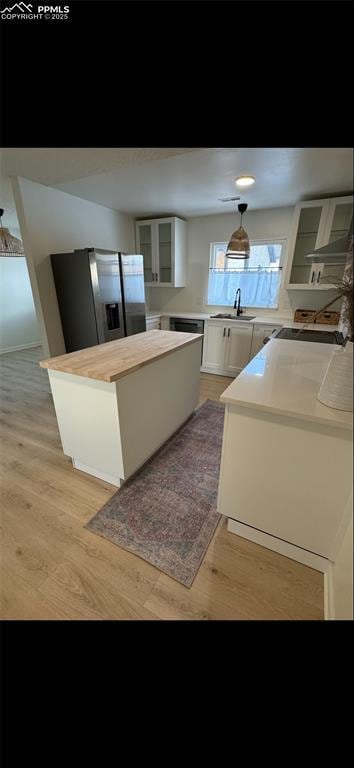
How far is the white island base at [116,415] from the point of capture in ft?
5.13

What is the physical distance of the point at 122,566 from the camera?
131 centimetres

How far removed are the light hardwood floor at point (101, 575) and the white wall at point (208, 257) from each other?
3004 mm

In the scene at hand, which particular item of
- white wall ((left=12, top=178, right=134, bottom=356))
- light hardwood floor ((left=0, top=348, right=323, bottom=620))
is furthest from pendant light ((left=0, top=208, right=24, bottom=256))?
light hardwood floor ((left=0, top=348, right=323, bottom=620))

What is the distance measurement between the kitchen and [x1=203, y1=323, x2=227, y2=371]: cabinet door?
0.05 feet

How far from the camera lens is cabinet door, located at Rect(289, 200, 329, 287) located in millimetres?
2641

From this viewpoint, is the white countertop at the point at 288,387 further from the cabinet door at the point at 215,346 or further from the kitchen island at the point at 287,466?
the cabinet door at the point at 215,346

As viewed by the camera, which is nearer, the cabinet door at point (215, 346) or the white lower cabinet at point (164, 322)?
the cabinet door at point (215, 346)

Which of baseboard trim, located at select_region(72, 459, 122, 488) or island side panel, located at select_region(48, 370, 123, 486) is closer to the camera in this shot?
island side panel, located at select_region(48, 370, 123, 486)

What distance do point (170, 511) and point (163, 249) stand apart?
3711 millimetres

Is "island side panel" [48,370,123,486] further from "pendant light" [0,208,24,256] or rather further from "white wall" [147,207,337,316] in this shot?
"white wall" [147,207,337,316]

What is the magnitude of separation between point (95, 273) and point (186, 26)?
6.48 feet

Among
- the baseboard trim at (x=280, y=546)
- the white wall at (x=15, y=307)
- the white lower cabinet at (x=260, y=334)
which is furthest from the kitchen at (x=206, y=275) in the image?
the white wall at (x=15, y=307)

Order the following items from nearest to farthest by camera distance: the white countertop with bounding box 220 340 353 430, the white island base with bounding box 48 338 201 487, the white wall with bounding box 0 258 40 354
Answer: the white countertop with bounding box 220 340 353 430 → the white island base with bounding box 48 338 201 487 → the white wall with bounding box 0 258 40 354
